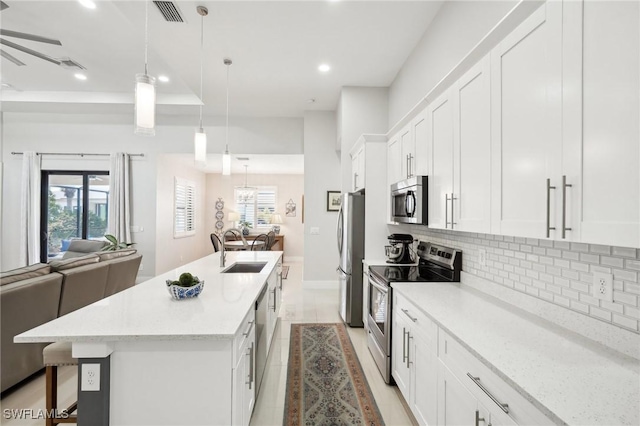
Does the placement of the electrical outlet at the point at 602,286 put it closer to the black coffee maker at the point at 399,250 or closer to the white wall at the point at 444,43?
the white wall at the point at 444,43

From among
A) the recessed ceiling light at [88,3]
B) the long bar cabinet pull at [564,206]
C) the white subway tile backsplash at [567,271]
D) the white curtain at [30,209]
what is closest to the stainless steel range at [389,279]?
the white subway tile backsplash at [567,271]

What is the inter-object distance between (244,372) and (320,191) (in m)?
4.12

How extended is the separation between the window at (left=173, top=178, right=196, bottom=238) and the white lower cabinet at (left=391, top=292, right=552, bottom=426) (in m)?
6.40

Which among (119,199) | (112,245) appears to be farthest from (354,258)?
(119,199)

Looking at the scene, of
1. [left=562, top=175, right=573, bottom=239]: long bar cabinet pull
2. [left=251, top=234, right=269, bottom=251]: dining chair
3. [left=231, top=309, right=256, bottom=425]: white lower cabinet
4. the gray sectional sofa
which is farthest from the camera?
[left=251, top=234, right=269, bottom=251]: dining chair

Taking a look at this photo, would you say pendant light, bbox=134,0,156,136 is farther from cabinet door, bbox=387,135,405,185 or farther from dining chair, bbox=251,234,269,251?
dining chair, bbox=251,234,269,251

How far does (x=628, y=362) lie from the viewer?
1103mm

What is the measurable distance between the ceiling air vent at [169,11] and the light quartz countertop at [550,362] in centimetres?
331

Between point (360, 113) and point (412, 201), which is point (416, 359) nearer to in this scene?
point (412, 201)

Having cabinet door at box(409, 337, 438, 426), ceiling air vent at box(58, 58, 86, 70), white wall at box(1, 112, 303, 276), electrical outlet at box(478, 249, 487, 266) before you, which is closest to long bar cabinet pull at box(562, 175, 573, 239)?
cabinet door at box(409, 337, 438, 426)

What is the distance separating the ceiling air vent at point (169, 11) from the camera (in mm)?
2703

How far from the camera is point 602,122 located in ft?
3.23

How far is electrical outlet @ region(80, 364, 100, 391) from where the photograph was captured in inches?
52.2

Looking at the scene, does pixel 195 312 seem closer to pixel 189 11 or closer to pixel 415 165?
pixel 415 165
